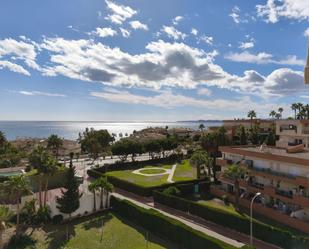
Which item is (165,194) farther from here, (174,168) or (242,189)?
(174,168)

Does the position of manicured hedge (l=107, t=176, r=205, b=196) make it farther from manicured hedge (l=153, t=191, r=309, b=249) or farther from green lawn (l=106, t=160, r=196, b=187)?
manicured hedge (l=153, t=191, r=309, b=249)

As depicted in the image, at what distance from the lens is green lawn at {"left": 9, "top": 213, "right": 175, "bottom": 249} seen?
3238 centimetres

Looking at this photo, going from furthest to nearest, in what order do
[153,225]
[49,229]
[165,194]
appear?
1. [165,194]
2. [49,229]
3. [153,225]

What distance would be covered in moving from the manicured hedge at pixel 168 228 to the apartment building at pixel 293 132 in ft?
155

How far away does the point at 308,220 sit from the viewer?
3497 cm

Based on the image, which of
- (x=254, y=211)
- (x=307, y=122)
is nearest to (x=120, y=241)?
(x=254, y=211)

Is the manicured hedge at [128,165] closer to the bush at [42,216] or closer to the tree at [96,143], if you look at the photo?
the tree at [96,143]

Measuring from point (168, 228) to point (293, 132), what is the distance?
1997 inches

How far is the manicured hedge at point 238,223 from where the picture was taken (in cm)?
2867

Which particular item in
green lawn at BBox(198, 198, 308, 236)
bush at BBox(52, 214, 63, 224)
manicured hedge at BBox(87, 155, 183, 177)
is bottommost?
bush at BBox(52, 214, 63, 224)

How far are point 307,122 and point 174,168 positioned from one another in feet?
112

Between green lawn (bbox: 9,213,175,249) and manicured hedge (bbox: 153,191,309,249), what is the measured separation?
754 cm

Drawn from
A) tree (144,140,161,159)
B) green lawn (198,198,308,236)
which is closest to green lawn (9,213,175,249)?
green lawn (198,198,308,236)

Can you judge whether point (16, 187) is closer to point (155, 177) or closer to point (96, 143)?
point (155, 177)
